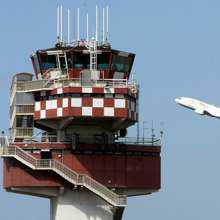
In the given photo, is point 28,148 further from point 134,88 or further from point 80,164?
point 134,88

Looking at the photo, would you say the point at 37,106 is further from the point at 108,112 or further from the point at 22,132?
the point at 108,112

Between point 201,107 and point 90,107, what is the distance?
45.6ft

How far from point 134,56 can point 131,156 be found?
9193 mm

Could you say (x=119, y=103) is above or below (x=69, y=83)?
below

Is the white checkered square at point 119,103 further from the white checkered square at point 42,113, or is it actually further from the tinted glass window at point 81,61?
the white checkered square at point 42,113

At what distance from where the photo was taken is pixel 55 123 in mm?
82125

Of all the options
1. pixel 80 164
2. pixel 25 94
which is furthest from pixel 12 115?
pixel 80 164

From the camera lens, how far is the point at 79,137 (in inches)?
3258

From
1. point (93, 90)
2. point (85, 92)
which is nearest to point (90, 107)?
point (85, 92)

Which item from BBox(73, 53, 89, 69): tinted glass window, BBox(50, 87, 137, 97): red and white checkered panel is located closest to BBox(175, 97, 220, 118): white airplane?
BBox(50, 87, 137, 97): red and white checkered panel

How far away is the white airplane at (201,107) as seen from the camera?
8638cm

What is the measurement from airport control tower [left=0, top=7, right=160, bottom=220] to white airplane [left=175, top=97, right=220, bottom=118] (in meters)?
5.92

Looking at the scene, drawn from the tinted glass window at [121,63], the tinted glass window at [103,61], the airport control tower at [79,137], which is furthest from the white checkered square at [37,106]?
the tinted glass window at [121,63]

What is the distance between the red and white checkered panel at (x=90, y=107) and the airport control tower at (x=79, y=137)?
0.08m
